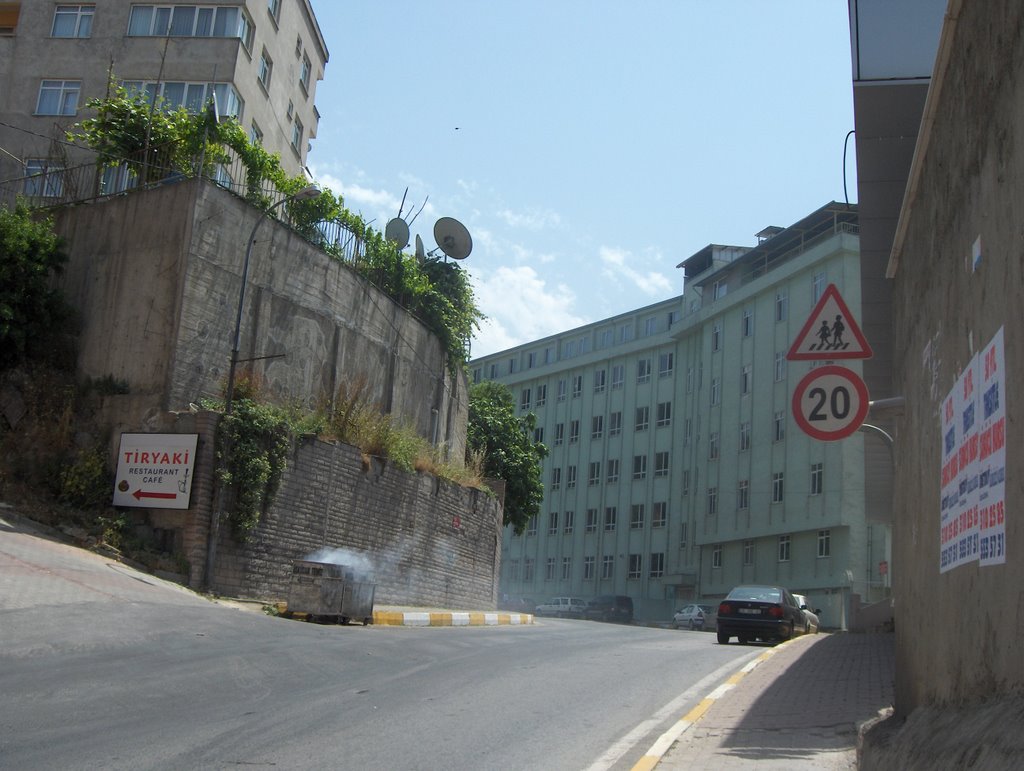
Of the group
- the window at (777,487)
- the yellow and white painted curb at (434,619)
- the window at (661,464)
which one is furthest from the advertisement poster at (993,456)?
the window at (661,464)

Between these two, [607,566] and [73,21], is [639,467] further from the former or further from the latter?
[73,21]

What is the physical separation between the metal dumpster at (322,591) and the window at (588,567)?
4938 cm

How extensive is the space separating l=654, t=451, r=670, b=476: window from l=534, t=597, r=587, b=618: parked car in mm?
10020

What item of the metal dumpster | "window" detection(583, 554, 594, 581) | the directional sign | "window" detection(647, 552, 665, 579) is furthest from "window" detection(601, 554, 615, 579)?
the directional sign

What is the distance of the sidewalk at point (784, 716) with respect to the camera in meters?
8.27

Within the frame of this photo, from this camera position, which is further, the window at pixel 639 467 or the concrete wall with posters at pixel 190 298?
the window at pixel 639 467

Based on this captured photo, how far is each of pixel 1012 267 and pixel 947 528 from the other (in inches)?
91.8

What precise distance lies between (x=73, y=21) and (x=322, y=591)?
25770mm

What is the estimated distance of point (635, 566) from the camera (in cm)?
6456

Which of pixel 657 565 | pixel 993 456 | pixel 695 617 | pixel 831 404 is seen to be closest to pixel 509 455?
pixel 695 617

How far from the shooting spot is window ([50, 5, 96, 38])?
35.5m

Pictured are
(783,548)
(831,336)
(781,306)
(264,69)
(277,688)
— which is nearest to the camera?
(831,336)

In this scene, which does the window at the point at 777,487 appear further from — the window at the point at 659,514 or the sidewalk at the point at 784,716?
the sidewalk at the point at 784,716

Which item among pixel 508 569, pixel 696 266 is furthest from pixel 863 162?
pixel 508 569
